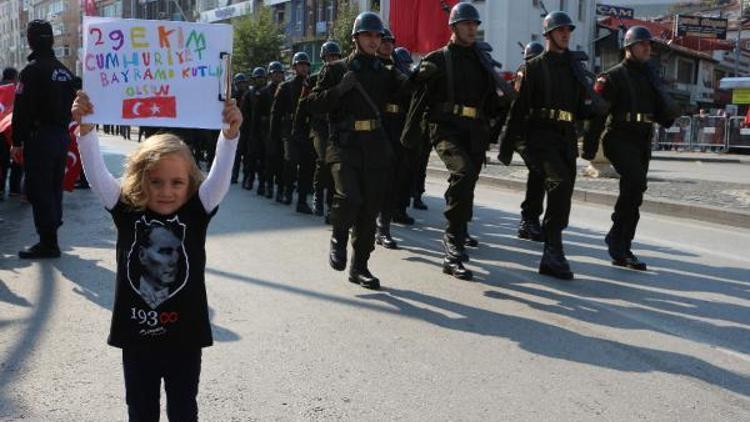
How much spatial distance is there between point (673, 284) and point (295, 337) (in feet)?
11.0

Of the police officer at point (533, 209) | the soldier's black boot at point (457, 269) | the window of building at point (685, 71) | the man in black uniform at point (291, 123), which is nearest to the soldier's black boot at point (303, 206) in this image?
the man in black uniform at point (291, 123)

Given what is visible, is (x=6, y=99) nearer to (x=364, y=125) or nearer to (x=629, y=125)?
(x=364, y=125)

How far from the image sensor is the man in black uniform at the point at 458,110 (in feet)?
20.0

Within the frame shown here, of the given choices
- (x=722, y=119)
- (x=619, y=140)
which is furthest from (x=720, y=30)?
(x=619, y=140)

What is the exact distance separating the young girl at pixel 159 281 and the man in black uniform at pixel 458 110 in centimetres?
364

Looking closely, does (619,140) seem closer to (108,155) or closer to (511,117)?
(511,117)

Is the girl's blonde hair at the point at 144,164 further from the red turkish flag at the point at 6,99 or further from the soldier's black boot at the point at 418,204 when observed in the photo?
the red turkish flag at the point at 6,99

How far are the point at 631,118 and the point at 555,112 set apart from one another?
0.79 metres

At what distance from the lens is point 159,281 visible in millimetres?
2611

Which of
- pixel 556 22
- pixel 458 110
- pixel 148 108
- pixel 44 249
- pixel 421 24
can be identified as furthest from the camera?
pixel 421 24

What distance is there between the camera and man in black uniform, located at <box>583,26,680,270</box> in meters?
6.73

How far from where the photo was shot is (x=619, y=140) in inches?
268

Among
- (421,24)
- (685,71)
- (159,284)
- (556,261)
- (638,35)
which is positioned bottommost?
(556,261)

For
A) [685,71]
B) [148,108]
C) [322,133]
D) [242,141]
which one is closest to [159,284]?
[148,108]
